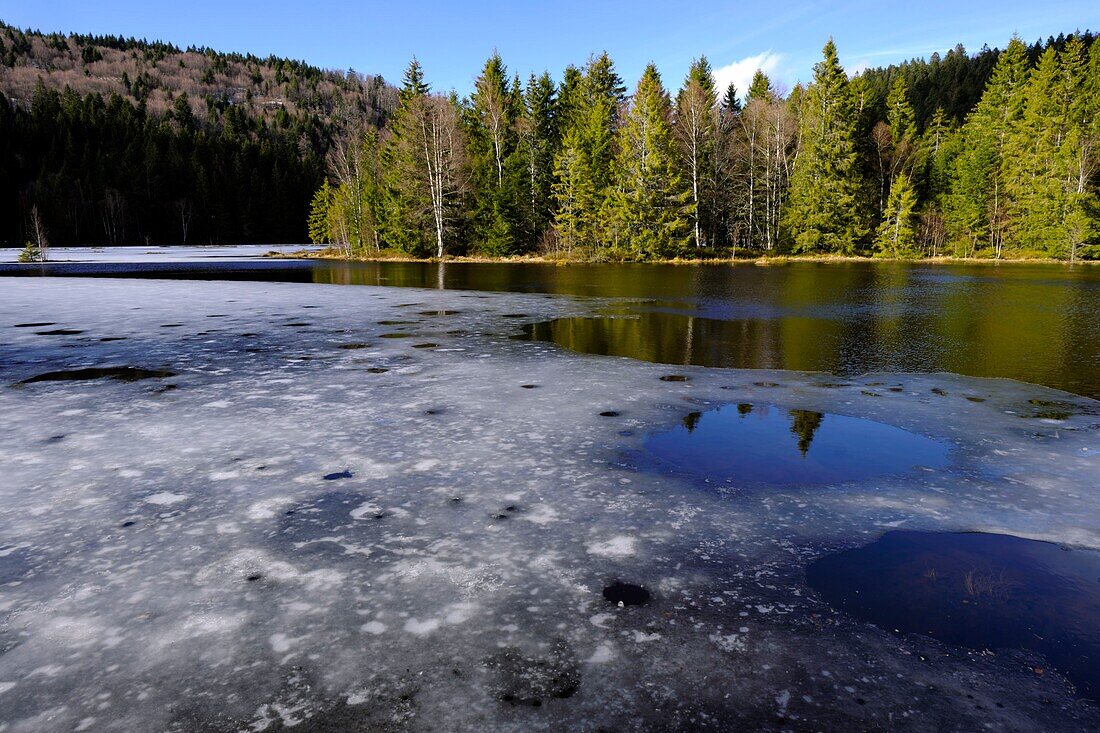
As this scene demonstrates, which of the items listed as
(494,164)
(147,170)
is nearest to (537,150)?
(494,164)

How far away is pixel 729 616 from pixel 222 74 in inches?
9390

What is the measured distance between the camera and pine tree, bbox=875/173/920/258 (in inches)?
1893

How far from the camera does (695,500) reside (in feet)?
15.1

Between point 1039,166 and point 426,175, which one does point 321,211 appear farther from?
point 1039,166

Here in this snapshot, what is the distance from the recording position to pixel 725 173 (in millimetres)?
52656

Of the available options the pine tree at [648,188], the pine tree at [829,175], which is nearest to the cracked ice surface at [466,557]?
the pine tree at [648,188]

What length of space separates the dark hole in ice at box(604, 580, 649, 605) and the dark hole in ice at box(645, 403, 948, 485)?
1.80 m

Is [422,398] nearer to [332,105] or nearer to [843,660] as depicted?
[843,660]

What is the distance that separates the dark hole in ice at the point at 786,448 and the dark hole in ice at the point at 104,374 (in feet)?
23.4

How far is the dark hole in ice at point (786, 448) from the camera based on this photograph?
202 inches

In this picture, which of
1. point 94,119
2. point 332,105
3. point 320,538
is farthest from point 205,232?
point 320,538

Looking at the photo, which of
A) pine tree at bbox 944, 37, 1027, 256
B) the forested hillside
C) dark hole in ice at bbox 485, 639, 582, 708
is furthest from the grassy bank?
the forested hillside

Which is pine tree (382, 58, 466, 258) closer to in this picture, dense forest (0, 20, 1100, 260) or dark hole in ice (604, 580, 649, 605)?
dense forest (0, 20, 1100, 260)

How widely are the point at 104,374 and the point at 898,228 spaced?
5213cm
